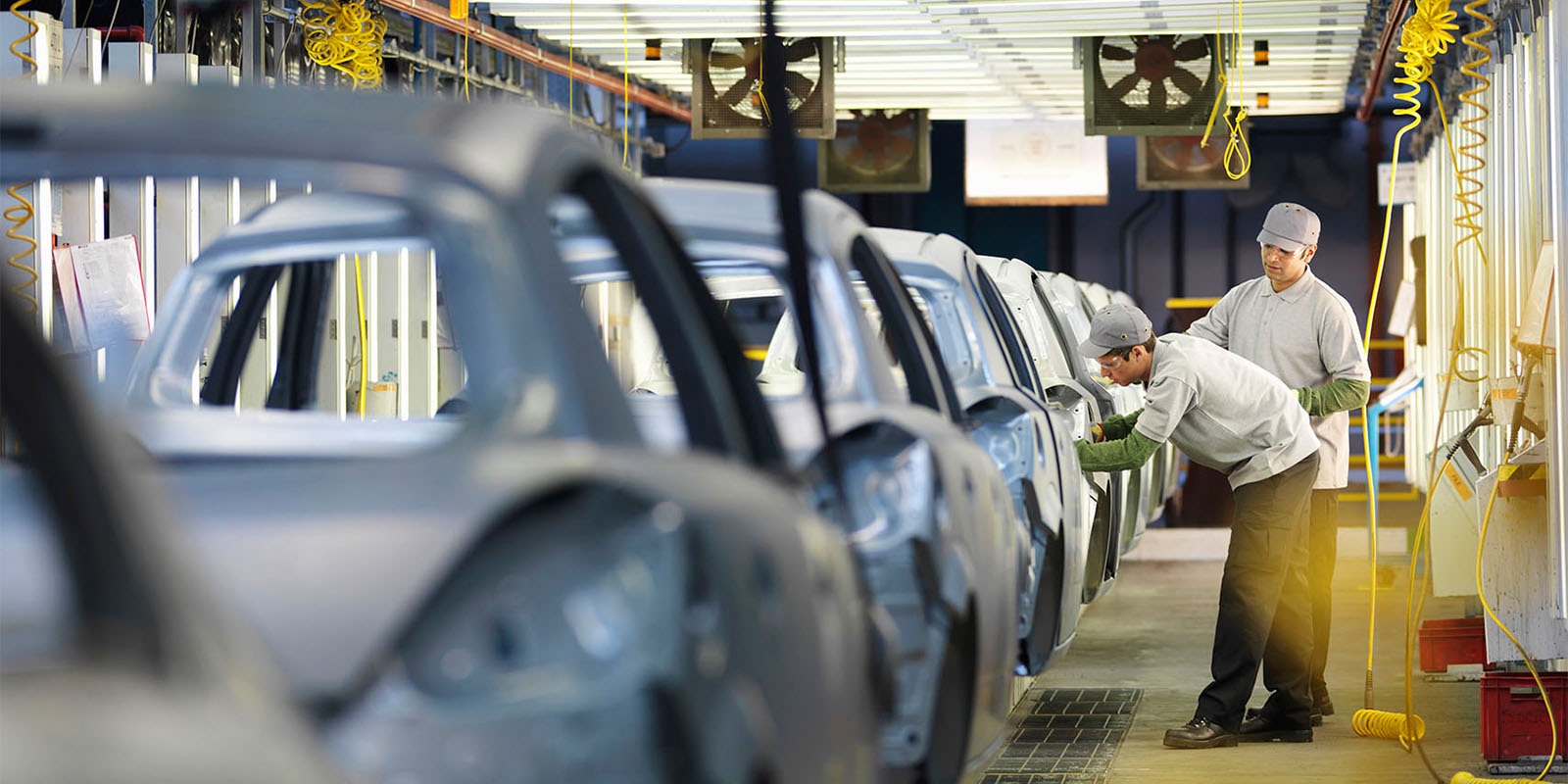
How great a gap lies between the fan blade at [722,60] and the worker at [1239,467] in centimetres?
628

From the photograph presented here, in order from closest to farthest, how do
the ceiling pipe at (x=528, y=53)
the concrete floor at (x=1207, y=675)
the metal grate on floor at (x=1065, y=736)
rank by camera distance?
the metal grate on floor at (x=1065, y=736) < the concrete floor at (x=1207, y=675) < the ceiling pipe at (x=528, y=53)

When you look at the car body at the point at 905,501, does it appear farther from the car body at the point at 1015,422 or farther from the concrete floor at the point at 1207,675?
the concrete floor at the point at 1207,675

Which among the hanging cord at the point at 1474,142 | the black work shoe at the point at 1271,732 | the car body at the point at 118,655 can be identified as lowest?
the black work shoe at the point at 1271,732

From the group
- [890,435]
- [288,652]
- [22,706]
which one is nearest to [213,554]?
[288,652]

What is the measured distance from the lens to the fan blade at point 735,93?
12.9m

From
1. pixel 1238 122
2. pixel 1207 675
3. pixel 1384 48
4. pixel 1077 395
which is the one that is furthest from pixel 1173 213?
pixel 1077 395

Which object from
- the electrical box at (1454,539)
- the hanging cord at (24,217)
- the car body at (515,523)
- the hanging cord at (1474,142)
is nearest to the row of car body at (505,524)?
the car body at (515,523)

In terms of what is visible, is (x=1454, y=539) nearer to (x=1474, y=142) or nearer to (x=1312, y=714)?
(x=1312, y=714)

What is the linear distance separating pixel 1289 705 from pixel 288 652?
19.3 ft

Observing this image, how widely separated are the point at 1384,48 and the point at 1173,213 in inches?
449

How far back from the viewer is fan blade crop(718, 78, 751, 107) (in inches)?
508

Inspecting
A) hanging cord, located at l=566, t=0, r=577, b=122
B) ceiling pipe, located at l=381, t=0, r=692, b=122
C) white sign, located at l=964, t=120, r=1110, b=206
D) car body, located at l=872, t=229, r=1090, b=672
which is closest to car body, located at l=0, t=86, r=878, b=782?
car body, located at l=872, t=229, r=1090, b=672

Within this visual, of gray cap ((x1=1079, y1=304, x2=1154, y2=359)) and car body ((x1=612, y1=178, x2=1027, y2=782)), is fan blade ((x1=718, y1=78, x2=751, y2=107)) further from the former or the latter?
car body ((x1=612, y1=178, x2=1027, y2=782))

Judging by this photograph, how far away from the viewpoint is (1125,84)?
506 inches
